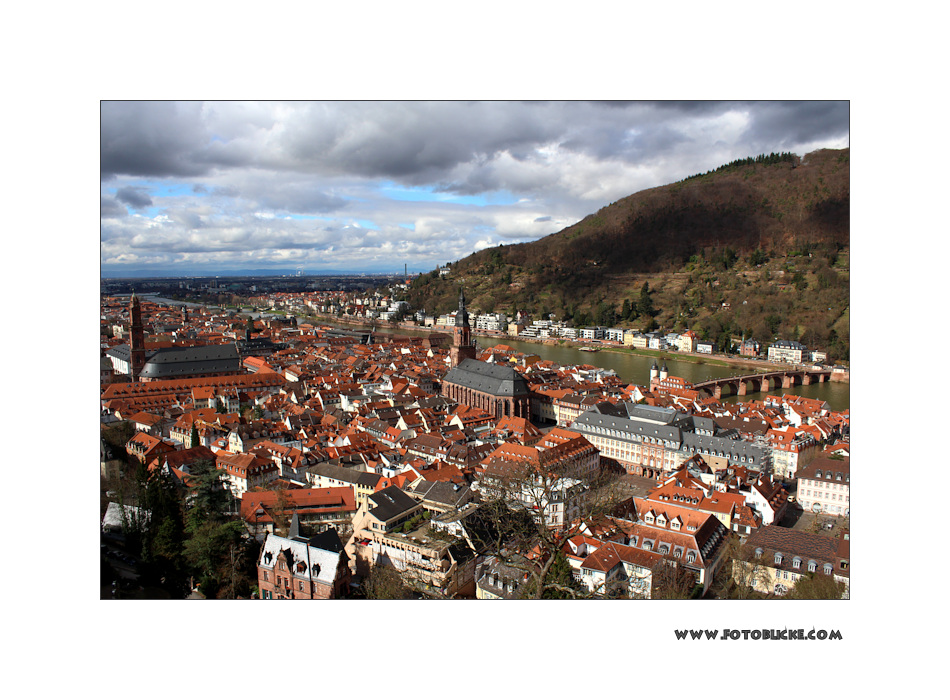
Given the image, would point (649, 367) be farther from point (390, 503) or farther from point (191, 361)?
point (390, 503)

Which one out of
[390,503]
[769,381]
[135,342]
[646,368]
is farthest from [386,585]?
[646,368]

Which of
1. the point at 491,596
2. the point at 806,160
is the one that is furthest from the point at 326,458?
the point at 806,160

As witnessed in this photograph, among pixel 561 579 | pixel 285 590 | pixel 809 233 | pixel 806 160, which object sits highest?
pixel 806 160

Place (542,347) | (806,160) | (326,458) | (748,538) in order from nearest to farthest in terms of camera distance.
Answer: (748,538) < (326,458) < (542,347) < (806,160)

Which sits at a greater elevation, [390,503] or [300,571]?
[390,503]

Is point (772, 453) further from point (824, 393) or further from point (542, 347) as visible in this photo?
point (542, 347)

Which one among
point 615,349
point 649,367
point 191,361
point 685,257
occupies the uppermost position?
point 685,257
